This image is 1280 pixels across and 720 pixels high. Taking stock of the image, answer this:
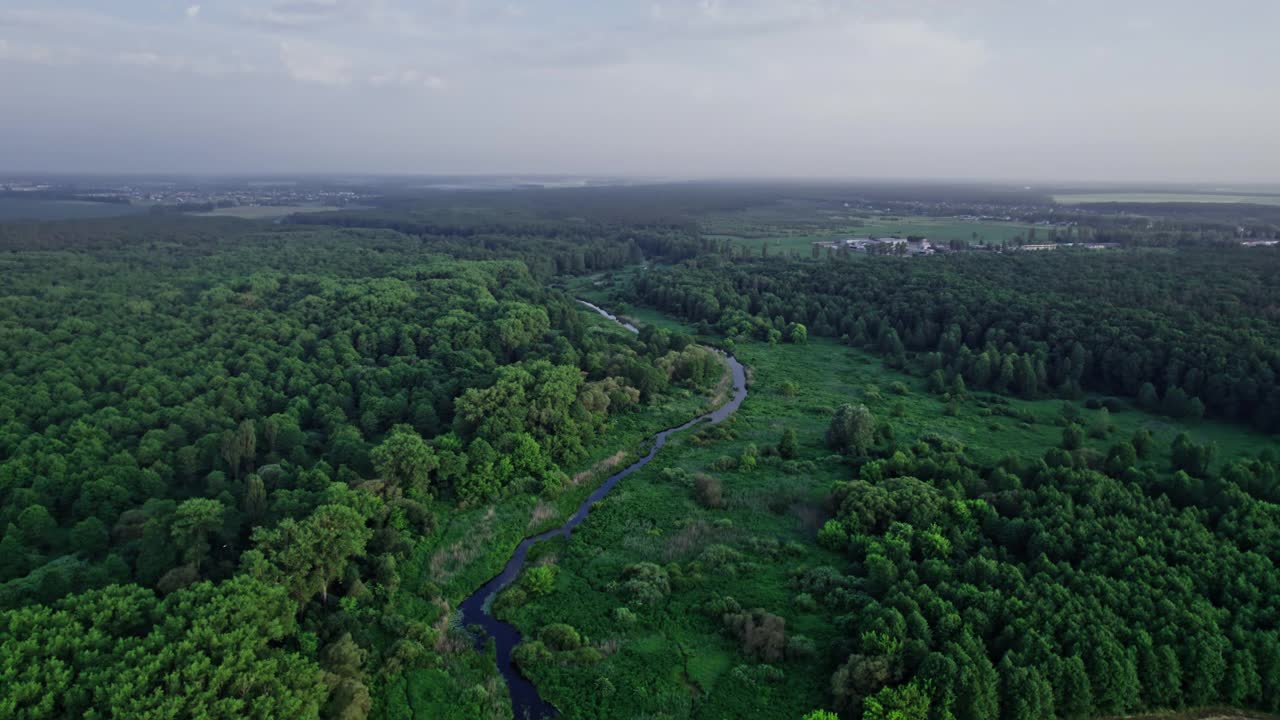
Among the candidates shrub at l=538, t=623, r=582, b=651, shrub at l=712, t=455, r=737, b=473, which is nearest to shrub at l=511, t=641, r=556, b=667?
shrub at l=538, t=623, r=582, b=651

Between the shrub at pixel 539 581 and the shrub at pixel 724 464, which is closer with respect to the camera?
the shrub at pixel 539 581

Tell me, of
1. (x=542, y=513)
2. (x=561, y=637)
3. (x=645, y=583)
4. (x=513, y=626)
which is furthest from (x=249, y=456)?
(x=645, y=583)

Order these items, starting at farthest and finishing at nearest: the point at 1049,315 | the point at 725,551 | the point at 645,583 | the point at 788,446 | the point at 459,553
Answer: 1. the point at 1049,315
2. the point at 788,446
3. the point at 459,553
4. the point at 725,551
5. the point at 645,583

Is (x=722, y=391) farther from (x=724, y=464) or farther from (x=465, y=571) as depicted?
(x=465, y=571)

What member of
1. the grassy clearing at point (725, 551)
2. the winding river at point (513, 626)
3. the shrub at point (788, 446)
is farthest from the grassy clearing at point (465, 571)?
the shrub at point (788, 446)

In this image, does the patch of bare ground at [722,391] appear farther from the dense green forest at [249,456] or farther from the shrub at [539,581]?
the shrub at [539,581]

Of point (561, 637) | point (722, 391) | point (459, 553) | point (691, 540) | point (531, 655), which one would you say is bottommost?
point (531, 655)

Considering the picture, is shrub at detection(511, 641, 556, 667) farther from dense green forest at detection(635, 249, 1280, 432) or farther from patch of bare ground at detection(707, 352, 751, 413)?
dense green forest at detection(635, 249, 1280, 432)

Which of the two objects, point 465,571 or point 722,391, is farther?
point 722,391
